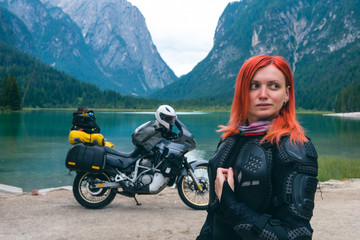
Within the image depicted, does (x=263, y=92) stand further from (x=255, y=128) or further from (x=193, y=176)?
(x=193, y=176)

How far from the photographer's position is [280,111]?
71.4 inches

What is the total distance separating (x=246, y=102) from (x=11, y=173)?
14422 mm

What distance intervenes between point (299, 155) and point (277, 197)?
0.21 m

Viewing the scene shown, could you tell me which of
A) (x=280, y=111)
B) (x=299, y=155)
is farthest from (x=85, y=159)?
(x=299, y=155)

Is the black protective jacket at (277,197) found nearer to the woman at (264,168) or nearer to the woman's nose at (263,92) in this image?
the woman at (264,168)

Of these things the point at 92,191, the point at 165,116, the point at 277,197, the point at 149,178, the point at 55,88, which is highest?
the point at 55,88

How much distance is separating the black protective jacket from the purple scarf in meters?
0.06

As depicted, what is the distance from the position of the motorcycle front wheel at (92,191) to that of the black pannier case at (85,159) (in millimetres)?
311

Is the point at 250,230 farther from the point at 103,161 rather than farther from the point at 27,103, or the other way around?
the point at 27,103

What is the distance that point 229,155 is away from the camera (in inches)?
69.7

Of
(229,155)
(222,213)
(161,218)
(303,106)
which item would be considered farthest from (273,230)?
(303,106)

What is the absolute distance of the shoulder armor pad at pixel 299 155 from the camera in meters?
1.55

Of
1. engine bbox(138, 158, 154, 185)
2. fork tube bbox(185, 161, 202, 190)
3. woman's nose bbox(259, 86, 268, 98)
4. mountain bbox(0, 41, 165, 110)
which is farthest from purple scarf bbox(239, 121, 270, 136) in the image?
mountain bbox(0, 41, 165, 110)

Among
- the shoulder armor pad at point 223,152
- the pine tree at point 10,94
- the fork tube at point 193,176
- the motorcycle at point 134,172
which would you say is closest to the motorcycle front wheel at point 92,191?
the motorcycle at point 134,172
